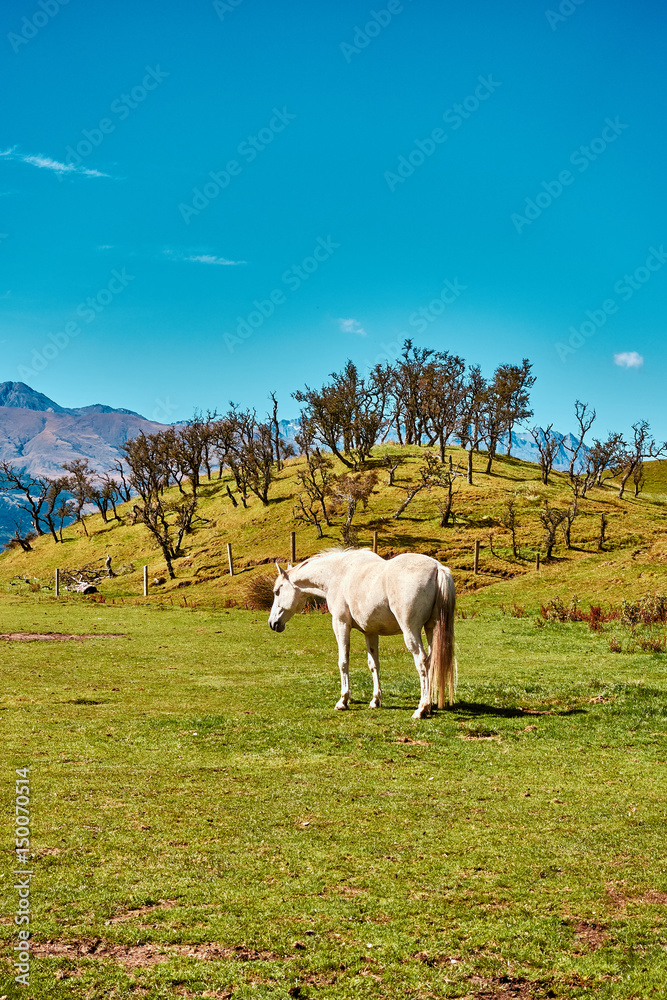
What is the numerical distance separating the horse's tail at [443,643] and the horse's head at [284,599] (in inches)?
183

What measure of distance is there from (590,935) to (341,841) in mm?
3345

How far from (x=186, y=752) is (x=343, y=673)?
195 inches

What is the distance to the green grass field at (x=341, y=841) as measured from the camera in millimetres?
6180

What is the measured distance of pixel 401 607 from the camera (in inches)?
624

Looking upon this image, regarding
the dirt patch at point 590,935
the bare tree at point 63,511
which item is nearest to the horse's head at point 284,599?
the dirt patch at point 590,935

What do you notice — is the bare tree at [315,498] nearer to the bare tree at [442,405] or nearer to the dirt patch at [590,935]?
the bare tree at [442,405]

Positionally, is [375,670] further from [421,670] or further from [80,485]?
[80,485]

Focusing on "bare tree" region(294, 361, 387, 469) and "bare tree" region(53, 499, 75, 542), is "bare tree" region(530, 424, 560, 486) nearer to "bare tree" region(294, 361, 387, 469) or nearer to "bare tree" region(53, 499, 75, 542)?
"bare tree" region(294, 361, 387, 469)

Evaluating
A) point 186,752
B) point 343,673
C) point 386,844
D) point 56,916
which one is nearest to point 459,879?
point 386,844

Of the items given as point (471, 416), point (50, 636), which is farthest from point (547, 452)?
point (50, 636)

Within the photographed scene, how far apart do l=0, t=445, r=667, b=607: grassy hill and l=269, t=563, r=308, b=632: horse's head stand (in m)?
22.0

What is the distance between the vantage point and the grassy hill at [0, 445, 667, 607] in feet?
137

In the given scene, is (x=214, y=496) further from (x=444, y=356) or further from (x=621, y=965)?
(x=621, y=965)

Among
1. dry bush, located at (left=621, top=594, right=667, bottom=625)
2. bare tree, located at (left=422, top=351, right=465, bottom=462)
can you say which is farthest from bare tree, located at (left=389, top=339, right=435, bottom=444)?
dry bush, located at (left=621, top=594, right=667, bottom=625)
